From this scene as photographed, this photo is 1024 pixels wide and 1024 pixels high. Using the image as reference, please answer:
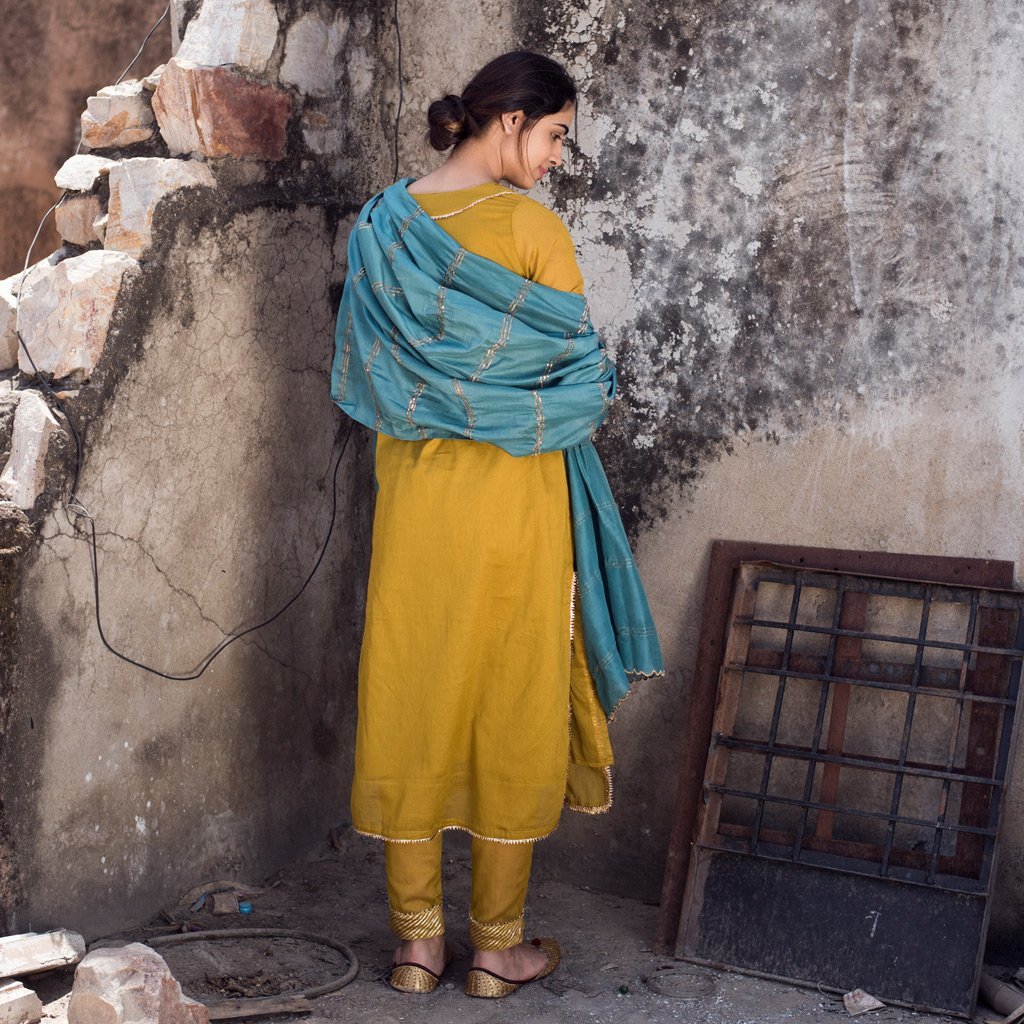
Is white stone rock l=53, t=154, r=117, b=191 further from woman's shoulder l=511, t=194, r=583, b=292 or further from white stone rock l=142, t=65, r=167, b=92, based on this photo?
woman's shoulder l=511, t=194, r=583, b=292

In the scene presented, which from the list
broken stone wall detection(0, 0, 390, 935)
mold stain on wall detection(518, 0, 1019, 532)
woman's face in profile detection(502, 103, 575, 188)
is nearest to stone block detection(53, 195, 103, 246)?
broken stone wall detection(0, 0, 390, 935)

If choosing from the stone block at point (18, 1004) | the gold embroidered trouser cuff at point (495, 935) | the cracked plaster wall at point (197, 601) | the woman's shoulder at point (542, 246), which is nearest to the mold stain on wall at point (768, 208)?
the woman's shoulder at point (542, 246)

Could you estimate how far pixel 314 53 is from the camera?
3027 millimetres

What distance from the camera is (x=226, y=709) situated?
9.77ft

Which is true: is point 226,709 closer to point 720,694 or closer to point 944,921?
point 720,694

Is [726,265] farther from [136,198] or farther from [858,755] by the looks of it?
[136,198]

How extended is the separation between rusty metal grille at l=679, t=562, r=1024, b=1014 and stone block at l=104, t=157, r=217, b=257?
146 centimetres

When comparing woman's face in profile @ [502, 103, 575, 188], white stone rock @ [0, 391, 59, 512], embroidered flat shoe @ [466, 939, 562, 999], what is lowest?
embroidered flat shoe @ [466, 939, 562, 999]

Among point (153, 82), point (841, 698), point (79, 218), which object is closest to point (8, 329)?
point (79, 218)

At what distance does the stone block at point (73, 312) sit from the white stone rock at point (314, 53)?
2.16 feet

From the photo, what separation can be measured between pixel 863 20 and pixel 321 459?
5.15 feet

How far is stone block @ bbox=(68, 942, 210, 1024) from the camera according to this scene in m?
2.11

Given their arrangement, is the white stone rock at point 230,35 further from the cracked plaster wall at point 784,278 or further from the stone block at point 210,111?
the cracked plaster wall at point 784,278

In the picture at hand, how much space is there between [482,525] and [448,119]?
0.78m
